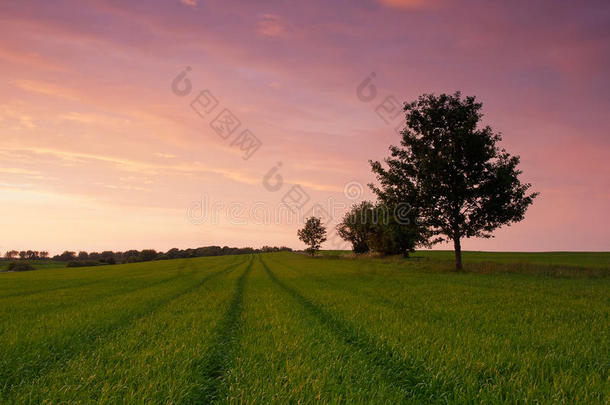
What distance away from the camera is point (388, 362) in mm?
6434

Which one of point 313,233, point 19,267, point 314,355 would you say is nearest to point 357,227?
point 313,233

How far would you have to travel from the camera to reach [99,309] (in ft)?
44.5

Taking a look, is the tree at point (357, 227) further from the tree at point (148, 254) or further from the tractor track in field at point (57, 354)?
the tree at point (148, 254)

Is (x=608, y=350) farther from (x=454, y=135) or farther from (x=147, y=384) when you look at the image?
(x=454, y=135)

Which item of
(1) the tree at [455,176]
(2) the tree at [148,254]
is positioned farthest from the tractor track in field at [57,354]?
(2) the tree at [148,254]

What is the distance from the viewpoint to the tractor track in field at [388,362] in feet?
16.7

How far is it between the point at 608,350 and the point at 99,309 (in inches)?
673

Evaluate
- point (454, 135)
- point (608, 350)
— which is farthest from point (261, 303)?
point (454, 135)

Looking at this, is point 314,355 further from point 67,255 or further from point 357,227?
point 67,255

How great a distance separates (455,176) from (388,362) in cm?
2944

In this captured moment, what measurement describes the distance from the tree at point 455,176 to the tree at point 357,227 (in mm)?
42065

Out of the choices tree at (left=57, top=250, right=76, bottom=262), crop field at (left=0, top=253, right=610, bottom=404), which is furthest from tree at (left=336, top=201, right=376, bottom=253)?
tree at (left=57, top=250, right=76, bottom=262)

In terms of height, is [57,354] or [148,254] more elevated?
[57,354]

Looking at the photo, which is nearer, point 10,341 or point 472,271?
point 10,341
